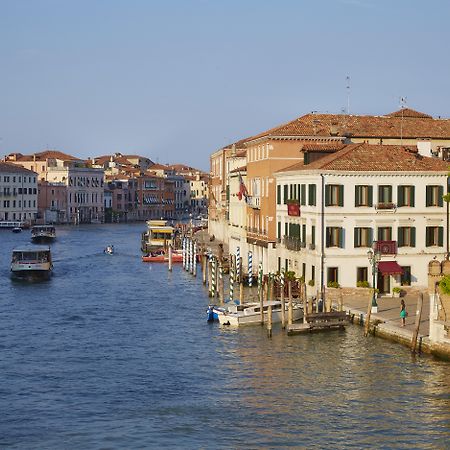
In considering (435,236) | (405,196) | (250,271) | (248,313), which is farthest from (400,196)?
(250,271)

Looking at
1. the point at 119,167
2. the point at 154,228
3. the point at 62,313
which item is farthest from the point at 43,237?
the point at 119,167

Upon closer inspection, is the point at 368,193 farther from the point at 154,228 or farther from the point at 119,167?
the point at 119,167

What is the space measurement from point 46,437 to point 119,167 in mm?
173213

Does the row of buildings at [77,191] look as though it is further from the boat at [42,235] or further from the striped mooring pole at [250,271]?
the striped mooring pole at [250,271]

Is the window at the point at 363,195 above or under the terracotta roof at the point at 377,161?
under

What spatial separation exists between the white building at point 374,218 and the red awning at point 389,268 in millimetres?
38

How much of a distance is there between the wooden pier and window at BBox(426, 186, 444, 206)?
8.83 metres

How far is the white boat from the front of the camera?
117 ft

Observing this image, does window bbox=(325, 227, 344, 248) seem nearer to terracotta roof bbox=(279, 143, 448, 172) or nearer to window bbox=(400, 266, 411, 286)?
terracotta roof bbox=(279, 143, 448, 172)

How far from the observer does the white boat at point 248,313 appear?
117 ft

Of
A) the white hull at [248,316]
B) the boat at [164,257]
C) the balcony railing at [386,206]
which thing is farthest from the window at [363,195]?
the boat at [164,257]

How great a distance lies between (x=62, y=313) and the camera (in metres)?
42.0

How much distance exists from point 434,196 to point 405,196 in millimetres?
1268

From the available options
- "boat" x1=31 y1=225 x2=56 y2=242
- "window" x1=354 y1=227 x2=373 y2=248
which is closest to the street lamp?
"window" x1=354 y1=227 x2=373 y2=248
